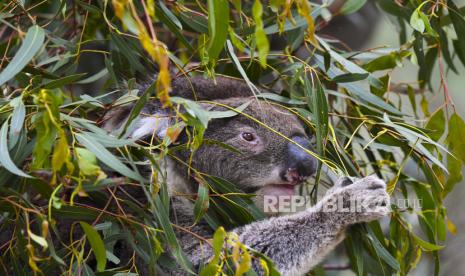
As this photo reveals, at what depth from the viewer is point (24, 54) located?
2391 mm

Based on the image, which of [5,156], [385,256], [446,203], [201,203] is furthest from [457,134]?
[446,203]

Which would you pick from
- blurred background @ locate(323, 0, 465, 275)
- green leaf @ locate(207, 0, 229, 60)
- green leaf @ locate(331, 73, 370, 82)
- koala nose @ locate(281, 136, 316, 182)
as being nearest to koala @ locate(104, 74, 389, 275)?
koala nose @ locate(281, 136, 316, 182)

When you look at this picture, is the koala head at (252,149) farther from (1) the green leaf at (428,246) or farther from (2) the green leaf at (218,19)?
(2) the green leaf at (218,19)

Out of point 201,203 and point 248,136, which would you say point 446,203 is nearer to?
point 248,136

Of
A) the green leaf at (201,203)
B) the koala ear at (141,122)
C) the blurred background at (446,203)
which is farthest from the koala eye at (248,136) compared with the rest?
the blurred background at (446,203)

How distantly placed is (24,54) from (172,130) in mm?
522

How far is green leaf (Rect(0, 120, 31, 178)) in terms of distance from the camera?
2159 millimetres

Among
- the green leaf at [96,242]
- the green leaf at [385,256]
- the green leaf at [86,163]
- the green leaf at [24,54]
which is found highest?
the green leaf at [24,54]

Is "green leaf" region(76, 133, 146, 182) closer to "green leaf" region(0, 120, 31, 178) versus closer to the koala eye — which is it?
"green leaf" region(0, 120, 31, 178)

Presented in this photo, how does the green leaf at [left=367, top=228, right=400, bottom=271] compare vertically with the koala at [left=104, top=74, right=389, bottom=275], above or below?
below

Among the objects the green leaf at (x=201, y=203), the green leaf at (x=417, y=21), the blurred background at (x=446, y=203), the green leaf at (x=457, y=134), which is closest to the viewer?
the green leaf at (x=201, y=203)

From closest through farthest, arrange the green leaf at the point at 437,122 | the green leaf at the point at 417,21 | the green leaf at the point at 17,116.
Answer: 1. the green leaf at the point at 17,116
2. the green leaf at the point at 417,21
3. the green leaf at the point at 437,122

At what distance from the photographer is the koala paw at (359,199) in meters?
2.70

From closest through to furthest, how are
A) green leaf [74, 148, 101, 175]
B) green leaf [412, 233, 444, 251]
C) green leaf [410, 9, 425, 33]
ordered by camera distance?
1. green leaf [74, 148, 101, 175]
2. green leaf [410, 9, 425, 33]
3. green leaf [412, 233, 444, 251]
